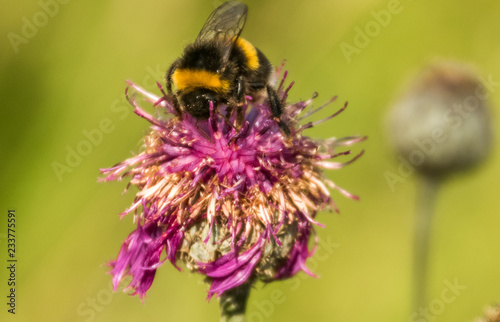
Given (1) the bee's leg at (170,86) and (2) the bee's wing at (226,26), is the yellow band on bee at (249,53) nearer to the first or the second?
(2) the bee's wing at (226,26)

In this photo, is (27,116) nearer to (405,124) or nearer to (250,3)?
(250,3)

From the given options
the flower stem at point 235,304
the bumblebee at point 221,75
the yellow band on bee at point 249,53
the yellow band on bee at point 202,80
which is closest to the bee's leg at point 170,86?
the bumblebee at point 221,75

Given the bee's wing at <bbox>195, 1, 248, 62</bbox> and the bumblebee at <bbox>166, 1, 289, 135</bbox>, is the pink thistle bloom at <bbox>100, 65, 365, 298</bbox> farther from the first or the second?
the bee's wing at <bbox>195, 1, 248, 62</bbox>

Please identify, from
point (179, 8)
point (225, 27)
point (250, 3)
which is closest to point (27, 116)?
point (179, 8)

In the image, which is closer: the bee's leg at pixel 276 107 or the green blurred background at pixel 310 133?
the bee's leg at pixel 276 107

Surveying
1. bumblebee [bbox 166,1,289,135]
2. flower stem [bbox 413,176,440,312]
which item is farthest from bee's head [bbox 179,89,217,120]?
flower stem [bbox 413,176,440,312]

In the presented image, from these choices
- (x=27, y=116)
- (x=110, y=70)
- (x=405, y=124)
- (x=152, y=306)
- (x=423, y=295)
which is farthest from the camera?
(x=110, y=70)

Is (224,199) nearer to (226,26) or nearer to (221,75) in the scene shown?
(221,75)
